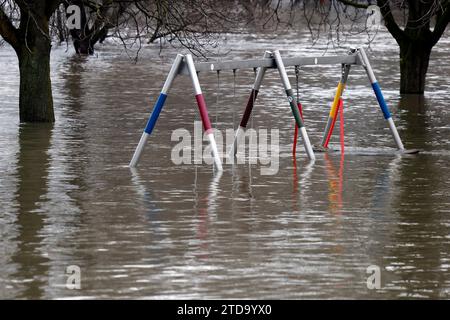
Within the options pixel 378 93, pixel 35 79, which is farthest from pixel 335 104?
pixel 35 79

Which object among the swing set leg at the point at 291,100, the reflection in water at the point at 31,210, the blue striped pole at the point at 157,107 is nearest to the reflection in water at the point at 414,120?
the swing set leg at the point at 291,100

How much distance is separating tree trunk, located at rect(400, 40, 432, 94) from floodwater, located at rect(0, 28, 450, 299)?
3.84 m

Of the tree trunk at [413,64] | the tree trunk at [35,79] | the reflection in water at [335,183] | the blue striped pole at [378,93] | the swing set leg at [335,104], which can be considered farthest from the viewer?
the tree trunk at [413,64]

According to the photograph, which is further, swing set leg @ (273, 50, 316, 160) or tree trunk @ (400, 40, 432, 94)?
tree trunk @ (400, 40, 432, 94)

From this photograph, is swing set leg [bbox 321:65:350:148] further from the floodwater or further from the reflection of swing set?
the floodwater

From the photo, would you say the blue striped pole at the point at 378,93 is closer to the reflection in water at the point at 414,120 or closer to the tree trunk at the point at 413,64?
the reflection in water at the point at 414,120

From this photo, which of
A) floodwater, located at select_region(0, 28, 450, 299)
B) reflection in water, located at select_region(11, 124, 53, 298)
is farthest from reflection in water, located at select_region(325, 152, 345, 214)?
reflection in water, located at select_region(11, 124, 53, 298)

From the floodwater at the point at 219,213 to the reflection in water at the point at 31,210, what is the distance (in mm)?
15

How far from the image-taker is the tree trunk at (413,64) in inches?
953

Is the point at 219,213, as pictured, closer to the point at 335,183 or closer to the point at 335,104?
the point at 335,183

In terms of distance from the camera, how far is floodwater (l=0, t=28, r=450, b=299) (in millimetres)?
7922

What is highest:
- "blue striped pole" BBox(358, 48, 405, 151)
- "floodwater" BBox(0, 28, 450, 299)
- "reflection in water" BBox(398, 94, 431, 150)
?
"blue striped pole" BBox(358, 48, 405, 151)

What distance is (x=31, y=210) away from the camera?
10641 millimetres
